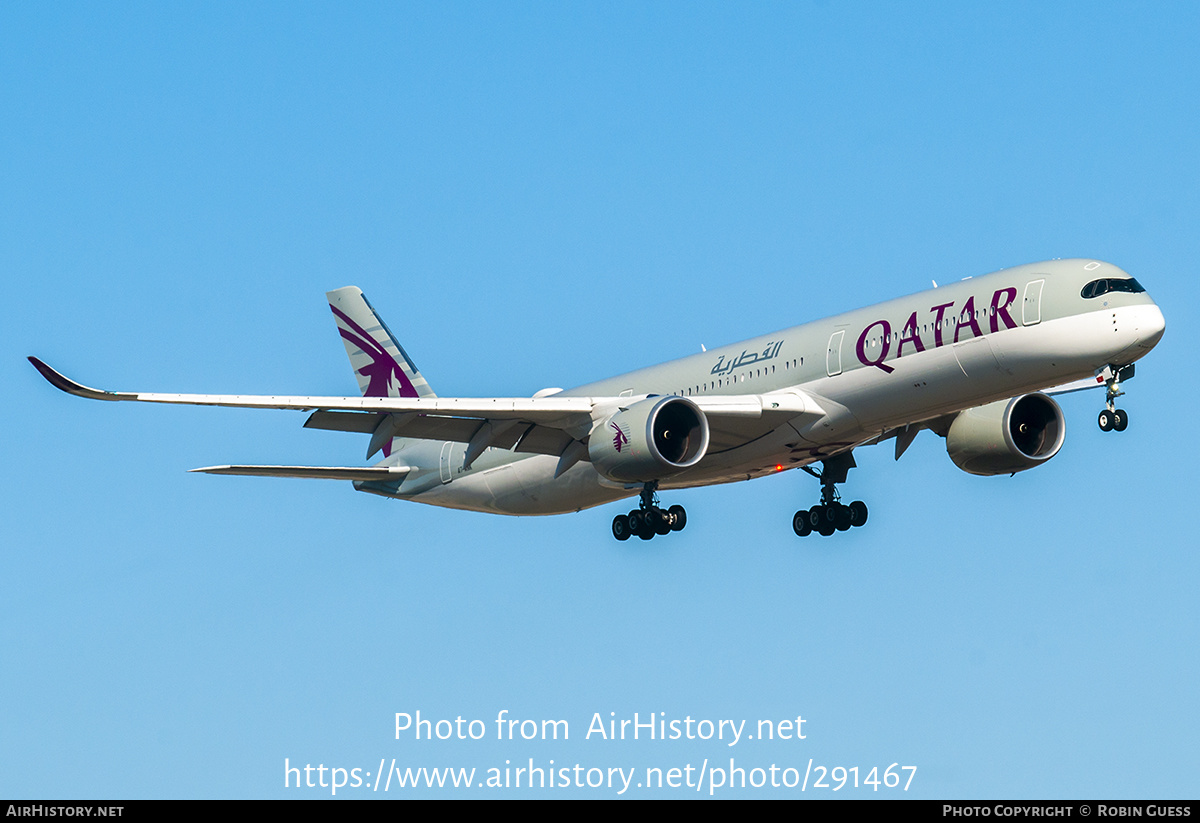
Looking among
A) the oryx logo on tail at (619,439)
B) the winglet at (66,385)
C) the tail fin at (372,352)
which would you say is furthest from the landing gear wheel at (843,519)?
the winglet at (66,385)

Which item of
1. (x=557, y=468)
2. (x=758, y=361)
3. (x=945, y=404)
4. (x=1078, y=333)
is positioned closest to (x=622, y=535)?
(x=557, y=468)

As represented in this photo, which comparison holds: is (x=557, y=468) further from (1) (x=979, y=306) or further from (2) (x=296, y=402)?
(1) (x=979, y=306)

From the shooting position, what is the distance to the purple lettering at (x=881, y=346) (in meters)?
37.1

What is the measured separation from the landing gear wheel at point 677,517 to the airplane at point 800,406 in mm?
34

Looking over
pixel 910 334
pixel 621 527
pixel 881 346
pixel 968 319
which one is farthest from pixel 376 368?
pixel 968 319

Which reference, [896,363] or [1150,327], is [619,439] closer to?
[896,363]

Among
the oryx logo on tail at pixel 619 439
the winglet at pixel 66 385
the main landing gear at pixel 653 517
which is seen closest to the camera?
the winglet at pixel 66 385

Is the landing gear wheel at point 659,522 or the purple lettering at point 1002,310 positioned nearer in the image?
the purple lettering at point 1002,310

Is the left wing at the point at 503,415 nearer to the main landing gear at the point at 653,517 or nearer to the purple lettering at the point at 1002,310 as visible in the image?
the main landing gear at the point at 653,517

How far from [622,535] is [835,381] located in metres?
7.14

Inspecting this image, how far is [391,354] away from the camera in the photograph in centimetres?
5019

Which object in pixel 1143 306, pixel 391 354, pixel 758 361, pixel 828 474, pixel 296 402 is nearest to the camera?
pixel 1143 306

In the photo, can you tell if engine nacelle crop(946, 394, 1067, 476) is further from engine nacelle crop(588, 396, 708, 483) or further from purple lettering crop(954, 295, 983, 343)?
engine nacelle crop(588, 396, 708, 483)

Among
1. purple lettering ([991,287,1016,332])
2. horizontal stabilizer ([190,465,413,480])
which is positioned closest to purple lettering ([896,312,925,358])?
purple lettering ([991,287,1016,332])
